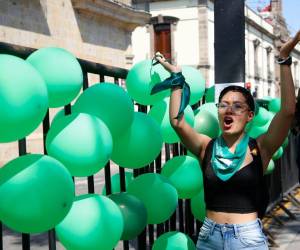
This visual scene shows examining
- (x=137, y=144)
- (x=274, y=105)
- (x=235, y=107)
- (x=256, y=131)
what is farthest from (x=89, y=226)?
(x=274, y=105)

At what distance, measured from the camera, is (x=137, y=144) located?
2.94 m

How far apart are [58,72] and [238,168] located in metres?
1.07

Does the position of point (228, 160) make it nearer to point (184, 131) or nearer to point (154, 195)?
point (184, 131)

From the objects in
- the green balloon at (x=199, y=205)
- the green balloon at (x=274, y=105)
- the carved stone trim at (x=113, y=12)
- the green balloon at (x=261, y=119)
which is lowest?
the green balloon at (x=199, y=205)

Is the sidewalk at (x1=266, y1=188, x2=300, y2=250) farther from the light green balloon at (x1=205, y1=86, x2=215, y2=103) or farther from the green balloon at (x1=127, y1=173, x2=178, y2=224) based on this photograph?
the green balloon at (x1=127, y1=173, x2=178, y2=224)

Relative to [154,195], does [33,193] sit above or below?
above

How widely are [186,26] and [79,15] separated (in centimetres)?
1553

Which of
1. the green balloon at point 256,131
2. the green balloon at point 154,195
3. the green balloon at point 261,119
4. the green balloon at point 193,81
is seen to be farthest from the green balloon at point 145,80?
the green balloon at point 261,119

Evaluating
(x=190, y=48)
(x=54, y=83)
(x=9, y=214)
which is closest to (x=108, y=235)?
(x=9, y=214)

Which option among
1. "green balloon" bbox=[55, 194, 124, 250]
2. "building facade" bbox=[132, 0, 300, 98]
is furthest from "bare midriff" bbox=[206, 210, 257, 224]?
"building facade" bbox=[132, 0, 300, 98]

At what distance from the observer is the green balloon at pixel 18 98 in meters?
2.05

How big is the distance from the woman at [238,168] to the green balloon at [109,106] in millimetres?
508

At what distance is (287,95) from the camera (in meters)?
2.72

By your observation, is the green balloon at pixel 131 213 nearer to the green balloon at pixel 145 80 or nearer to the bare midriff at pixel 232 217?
the bare midriff at pixel 232 217
